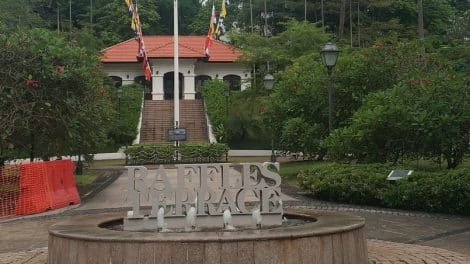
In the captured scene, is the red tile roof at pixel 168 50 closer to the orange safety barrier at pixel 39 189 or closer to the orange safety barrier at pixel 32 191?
the orange safety barrier at pixel 39 189

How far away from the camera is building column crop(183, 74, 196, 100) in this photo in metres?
48.5

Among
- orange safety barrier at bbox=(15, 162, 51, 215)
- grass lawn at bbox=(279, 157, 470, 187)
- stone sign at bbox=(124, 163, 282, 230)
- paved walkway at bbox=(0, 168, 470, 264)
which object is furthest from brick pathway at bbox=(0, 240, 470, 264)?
grass lawn at bbox=(279, 157, 470, 187)

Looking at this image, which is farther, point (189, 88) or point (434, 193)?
point (189, 88)

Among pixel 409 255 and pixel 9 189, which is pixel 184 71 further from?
pixel 409 255

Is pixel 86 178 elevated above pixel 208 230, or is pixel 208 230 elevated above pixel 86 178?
pixel 208 230

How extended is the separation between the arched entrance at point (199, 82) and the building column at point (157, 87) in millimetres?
3037

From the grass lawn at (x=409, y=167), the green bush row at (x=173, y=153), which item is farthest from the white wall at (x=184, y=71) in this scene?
the grass lawn at (x=409, y=167)

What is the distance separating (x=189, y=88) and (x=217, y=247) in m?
42.7

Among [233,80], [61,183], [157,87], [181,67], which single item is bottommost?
[61,183]

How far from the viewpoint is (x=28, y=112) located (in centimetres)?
1614

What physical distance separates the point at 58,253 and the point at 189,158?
87.8 feet

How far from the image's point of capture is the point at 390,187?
1409 centimetres

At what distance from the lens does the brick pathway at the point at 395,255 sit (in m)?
7.75

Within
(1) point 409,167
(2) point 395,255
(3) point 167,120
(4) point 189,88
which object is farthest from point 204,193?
(4) point 189,88
